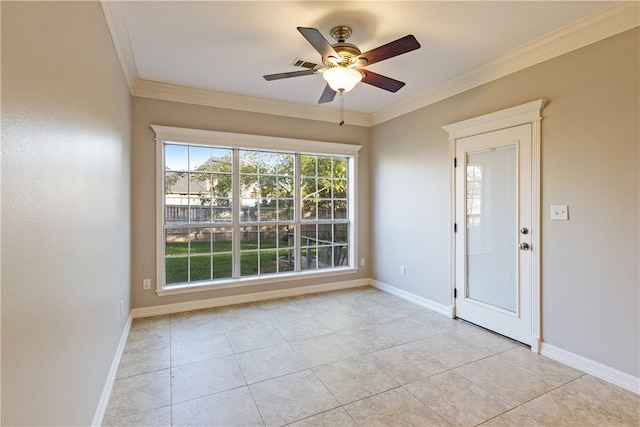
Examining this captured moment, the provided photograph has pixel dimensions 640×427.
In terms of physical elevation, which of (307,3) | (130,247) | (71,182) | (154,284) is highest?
(307,3)

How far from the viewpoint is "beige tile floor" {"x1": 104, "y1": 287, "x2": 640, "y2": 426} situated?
76.5 inches

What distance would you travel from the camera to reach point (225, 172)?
413cm

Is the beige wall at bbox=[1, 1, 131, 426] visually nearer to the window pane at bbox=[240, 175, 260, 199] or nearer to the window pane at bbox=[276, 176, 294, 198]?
the window pane at bbox=[240, 175, 260, 199]

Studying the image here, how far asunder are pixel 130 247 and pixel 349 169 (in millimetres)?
3168

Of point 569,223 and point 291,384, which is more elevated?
point 569,223

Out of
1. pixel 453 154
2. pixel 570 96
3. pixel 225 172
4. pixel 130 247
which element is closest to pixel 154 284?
pixel 130 247

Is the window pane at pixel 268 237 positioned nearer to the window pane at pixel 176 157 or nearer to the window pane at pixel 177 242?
the window pane at pixel 177 242

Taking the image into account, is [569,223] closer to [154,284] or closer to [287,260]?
[287,260]

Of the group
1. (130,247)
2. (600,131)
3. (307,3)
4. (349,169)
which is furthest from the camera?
(349,169)

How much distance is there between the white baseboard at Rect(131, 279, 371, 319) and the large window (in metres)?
0.20

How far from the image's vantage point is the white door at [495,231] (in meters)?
2.88

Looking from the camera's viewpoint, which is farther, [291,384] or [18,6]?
[291,384]

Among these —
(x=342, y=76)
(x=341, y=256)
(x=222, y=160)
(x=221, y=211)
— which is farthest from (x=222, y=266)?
(x=342, y=76)

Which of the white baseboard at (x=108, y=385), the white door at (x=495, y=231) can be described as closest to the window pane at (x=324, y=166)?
the white door at (x=495, y=231)
